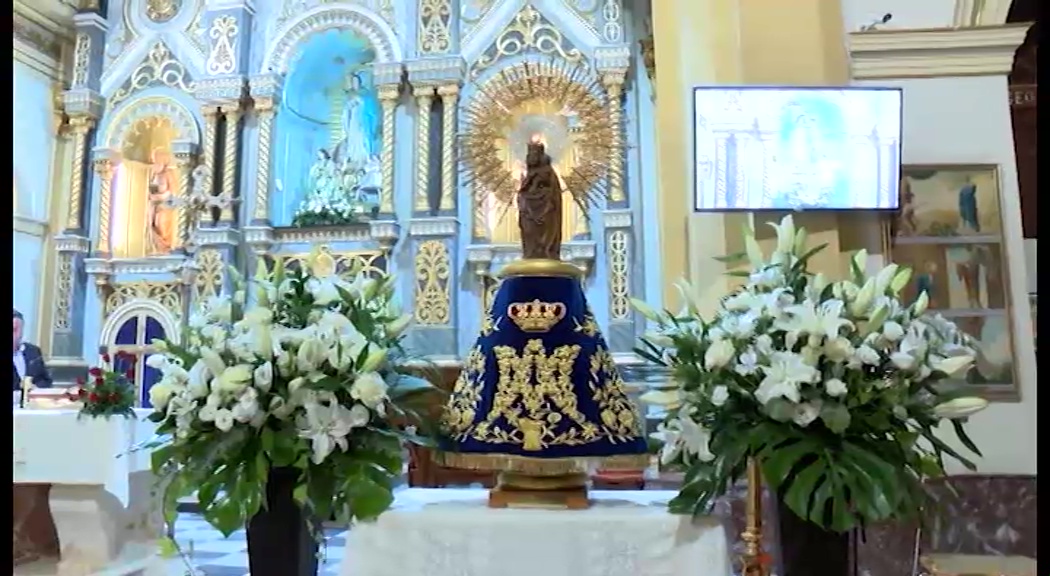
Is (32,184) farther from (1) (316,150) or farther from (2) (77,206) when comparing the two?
(1) (316,150)

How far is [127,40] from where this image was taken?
11383mm

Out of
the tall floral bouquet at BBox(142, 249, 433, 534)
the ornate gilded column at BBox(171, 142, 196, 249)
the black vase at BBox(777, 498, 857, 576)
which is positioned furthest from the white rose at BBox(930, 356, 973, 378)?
the ornate gilded column at BBox(171, 142, 196, 249)

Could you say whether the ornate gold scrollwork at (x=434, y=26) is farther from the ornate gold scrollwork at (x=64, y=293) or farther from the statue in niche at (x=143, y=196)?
the ornate gold scrollwork at (x=64, y=293)

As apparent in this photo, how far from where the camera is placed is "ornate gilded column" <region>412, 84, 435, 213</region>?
10.0 metres

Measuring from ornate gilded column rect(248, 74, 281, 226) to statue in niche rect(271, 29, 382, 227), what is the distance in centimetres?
16

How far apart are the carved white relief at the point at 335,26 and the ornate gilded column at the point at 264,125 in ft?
0.71

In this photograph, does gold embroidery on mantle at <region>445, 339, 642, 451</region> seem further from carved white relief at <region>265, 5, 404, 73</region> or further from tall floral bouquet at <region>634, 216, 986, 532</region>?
carved white relief at <region>265, 5, 404, 73</region>

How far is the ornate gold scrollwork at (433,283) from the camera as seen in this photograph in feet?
31.6

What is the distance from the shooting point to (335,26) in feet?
34.9

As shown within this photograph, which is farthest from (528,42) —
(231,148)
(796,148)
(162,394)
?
(162,394)

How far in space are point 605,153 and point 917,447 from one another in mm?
2275

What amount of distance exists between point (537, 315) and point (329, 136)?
30.9 ft

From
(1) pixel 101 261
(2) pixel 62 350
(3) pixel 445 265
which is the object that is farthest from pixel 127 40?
(3) pixel 445 265

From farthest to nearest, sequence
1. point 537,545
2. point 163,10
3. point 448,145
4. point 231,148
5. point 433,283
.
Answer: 1. point 163,10
2. point 231,148
3. point 448,145
4. point 433,283
5. point 537,545
